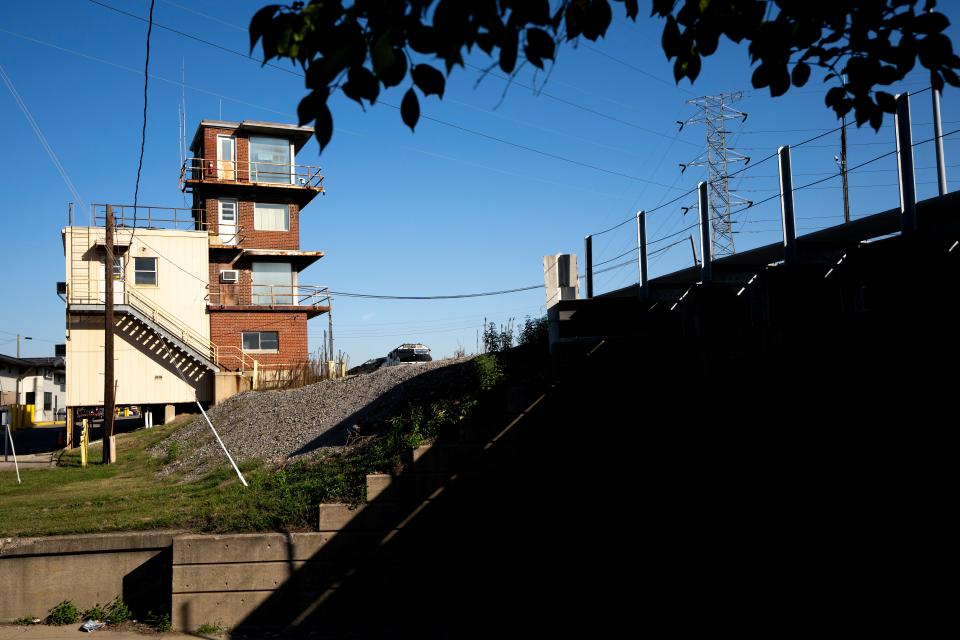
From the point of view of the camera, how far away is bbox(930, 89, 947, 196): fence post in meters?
7.52

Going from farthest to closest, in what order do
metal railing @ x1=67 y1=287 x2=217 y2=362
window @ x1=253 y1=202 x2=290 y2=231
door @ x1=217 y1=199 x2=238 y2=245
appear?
window @ x1=253 y1=202 x2=290 y2=231 < door @ x1=217 y1=199 x2=238 y2=245 < metal railing @ x1=67 y1=287 x2=217 y2=362

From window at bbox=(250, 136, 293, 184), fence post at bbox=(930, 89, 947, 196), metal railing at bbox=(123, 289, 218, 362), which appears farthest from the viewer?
window at bbox=(250, 136, 293, 184)

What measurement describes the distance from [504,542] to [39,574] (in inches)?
232

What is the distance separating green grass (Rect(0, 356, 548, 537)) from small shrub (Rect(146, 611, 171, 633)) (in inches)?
46.7

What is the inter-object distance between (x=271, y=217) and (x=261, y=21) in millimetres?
38644

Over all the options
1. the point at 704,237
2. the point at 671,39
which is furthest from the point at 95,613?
the point at 671,39

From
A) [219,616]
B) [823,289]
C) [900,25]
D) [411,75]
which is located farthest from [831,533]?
[219,616]

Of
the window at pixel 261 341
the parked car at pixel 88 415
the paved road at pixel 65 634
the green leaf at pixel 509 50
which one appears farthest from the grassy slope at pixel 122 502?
the window at pixel 261 341

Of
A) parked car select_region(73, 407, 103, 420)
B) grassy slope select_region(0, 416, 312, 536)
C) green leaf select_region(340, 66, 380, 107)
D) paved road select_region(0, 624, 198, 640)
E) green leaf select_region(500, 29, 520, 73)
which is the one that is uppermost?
green leaf select_region(500, 29, 520, 73)

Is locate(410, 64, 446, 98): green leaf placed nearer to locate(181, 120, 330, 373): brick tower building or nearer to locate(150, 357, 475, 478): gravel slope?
locate(150, 357, 475, 478): gravel slope

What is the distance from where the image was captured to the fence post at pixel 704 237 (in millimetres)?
10227

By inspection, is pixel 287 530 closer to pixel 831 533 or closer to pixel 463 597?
pixel 463 597

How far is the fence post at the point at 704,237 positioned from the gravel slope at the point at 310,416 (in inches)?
213

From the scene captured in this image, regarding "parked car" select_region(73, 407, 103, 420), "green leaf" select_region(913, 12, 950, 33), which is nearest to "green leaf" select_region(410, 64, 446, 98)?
"green leaf" select_region(913, 12, 950, 33)
